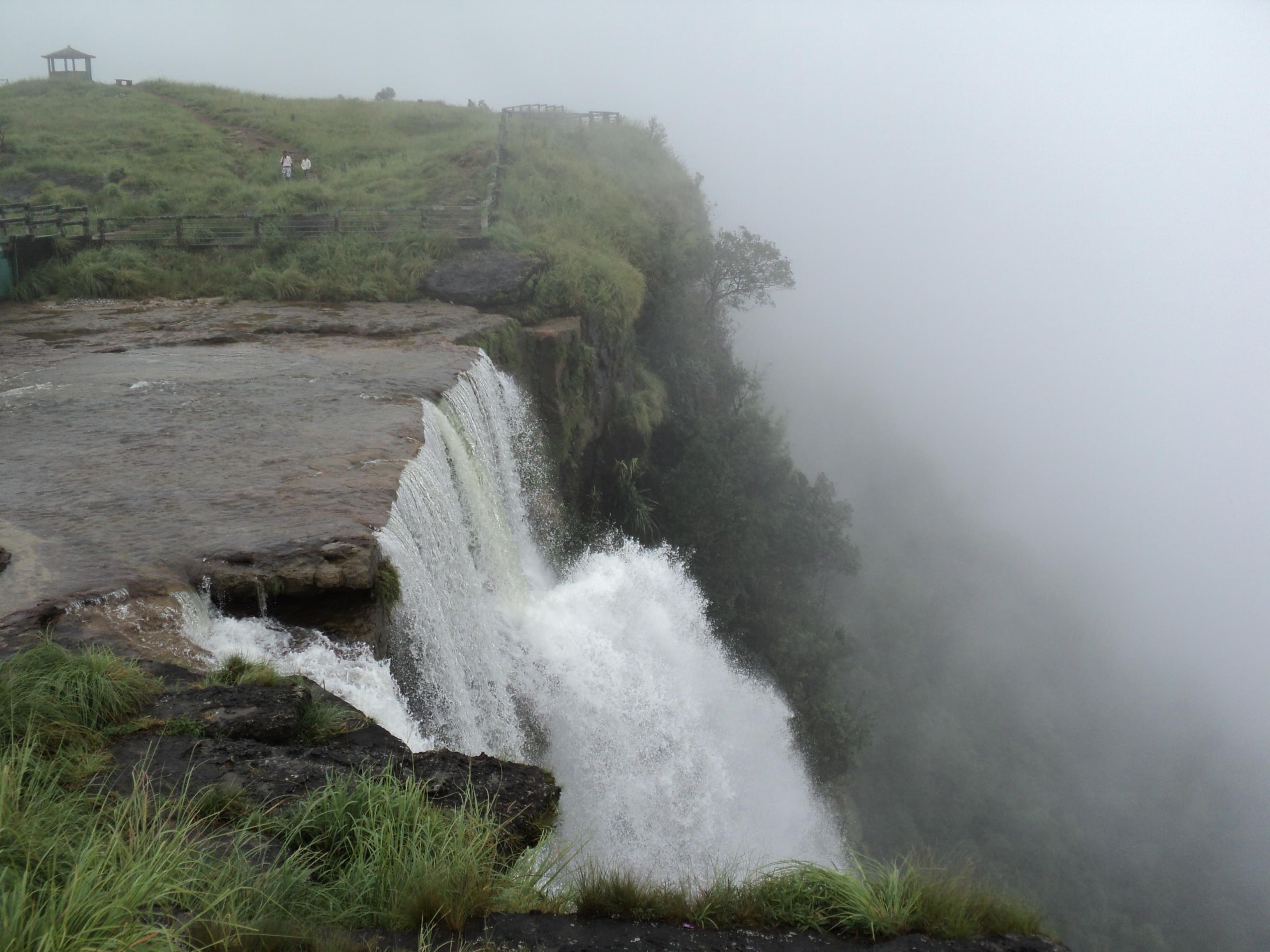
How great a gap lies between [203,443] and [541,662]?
464 centimetres

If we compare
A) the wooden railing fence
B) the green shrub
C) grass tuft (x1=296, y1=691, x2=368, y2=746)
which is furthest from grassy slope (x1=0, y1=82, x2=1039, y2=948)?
grass tuft (x1=296, y1=691, x2=368, y2=746)

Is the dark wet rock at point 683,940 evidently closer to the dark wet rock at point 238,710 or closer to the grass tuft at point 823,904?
the grass tuft at point 823,904

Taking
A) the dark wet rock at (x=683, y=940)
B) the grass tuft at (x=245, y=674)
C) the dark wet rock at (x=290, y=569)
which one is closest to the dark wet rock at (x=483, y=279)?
the dark wet rock at (x=290, y=569)

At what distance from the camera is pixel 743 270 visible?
26.6 meters

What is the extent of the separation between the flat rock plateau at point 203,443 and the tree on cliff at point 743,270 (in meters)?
13.4

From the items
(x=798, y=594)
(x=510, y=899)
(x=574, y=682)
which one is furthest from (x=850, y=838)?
(x=510, y=899)

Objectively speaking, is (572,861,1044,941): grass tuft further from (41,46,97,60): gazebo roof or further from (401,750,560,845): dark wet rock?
(41,46,97,60): gazebo roof

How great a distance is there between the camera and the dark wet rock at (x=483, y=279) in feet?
51.3

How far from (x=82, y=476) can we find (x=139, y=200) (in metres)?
15.0

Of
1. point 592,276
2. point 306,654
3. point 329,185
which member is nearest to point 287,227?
point 329,185

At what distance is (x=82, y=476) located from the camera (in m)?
7.75

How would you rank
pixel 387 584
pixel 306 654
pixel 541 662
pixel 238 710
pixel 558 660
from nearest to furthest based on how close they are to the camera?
pixel 238 710 → pixel 306 654 → pixel 387 584 → pixel 541 662 → pixel 558 660

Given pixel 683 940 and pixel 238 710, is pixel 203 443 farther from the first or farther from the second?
pixel 683 940

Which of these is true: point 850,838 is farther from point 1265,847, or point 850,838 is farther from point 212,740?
point 1265,847
